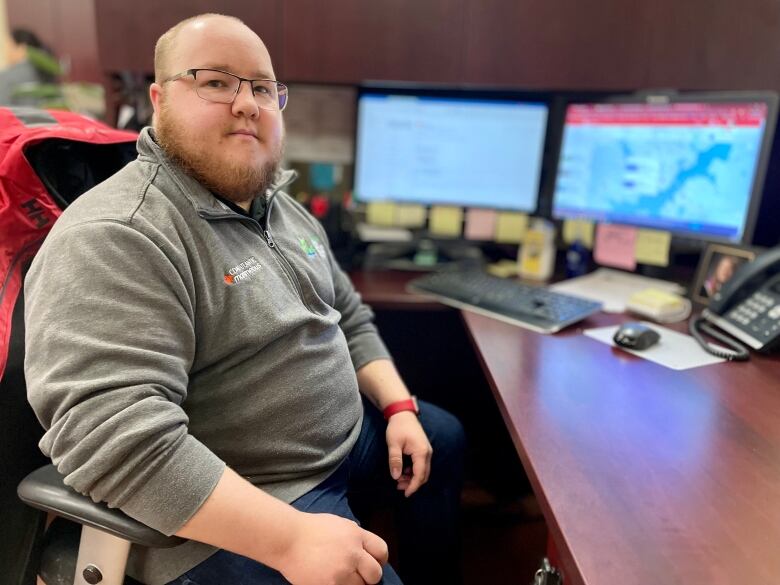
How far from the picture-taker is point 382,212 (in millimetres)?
1710

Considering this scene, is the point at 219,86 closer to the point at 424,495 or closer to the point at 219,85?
the point at 219,85

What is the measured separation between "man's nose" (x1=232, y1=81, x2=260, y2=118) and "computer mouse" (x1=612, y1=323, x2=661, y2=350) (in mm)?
767

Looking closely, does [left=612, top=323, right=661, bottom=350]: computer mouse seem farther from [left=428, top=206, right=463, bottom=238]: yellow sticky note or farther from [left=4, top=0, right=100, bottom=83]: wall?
[left=4, top=0, right=100, bottom=83]: wall

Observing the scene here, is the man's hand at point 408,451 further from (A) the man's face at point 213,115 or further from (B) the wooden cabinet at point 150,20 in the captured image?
(B) the wooden cabinet at point 150,20

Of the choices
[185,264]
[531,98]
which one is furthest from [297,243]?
[531,98]

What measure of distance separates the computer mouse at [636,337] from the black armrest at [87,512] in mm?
822

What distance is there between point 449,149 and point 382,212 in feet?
0.86

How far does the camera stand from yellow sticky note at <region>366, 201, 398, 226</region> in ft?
5.59

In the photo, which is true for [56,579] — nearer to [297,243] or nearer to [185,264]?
[185,264]

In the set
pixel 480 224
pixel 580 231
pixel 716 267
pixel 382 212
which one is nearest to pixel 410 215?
pixel 382 212

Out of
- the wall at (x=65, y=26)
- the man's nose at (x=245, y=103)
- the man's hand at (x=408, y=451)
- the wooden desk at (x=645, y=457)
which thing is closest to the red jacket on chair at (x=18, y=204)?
the man's nose at (x=245, y=103)

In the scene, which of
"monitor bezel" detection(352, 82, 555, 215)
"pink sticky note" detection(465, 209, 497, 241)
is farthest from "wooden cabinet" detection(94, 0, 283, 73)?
"pink sticky note" detection(465, 209, 497, 241)

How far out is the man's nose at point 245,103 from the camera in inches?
35.6

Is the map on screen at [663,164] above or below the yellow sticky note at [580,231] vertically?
above
